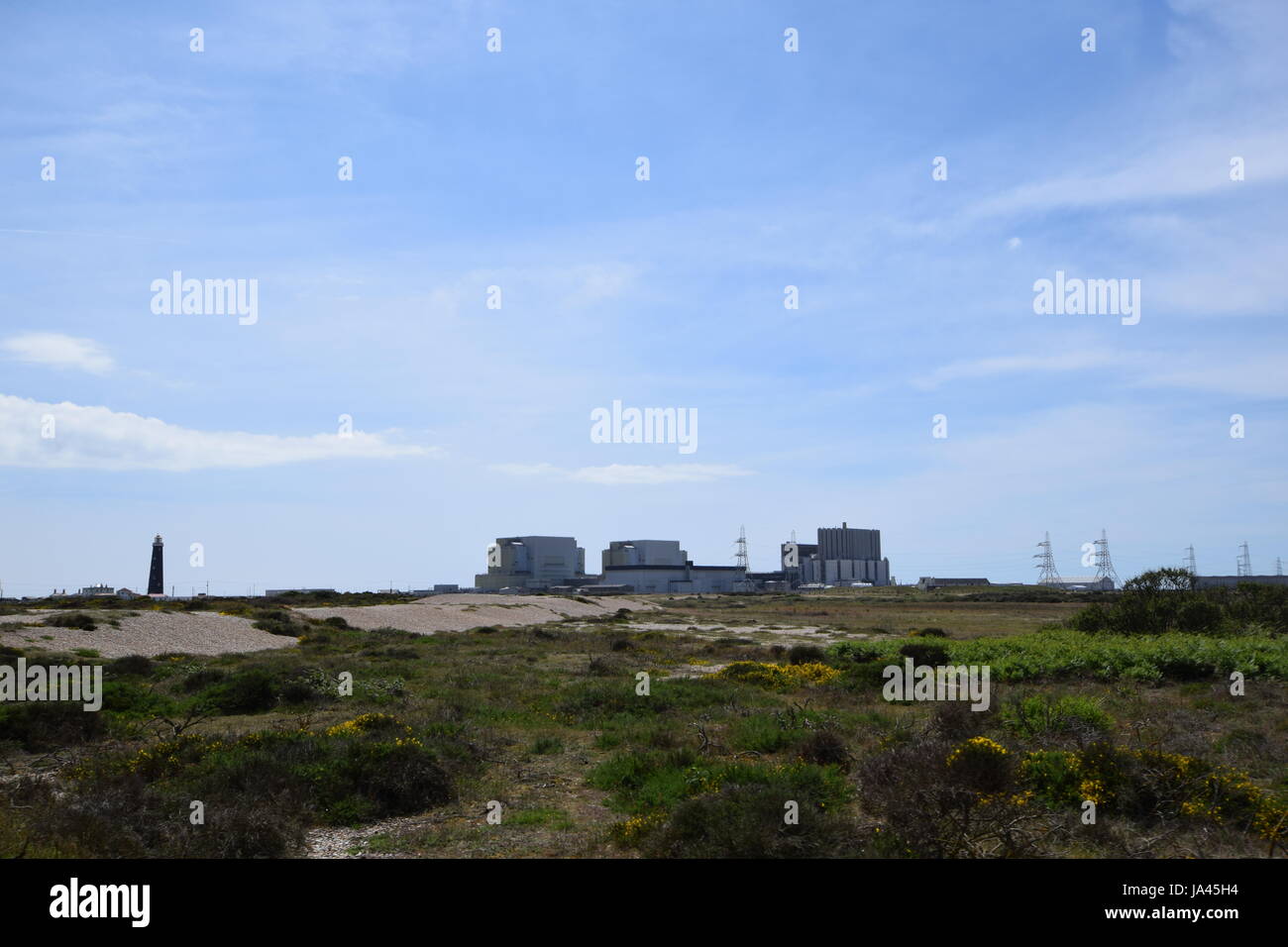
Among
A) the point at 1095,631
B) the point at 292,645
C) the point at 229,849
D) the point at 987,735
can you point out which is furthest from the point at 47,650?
the point at 1095,631

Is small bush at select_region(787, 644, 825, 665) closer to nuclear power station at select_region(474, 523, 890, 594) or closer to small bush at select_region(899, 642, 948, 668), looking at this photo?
small bush at select_region(899, 642, 948, 668)

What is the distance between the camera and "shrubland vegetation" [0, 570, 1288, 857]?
8734mm

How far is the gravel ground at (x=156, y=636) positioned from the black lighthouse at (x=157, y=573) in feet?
196

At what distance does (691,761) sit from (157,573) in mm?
102680

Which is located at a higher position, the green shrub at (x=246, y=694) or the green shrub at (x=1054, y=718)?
the green shrub at (x=1054, y=718)

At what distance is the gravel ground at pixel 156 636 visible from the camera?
32625 millimetres

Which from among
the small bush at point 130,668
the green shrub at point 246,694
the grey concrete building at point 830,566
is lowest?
the grey concrete building at point 830,566

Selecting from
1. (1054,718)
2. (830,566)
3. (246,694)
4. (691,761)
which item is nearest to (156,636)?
(246,694)

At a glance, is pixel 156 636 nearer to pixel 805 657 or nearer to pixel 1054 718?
pixel 805 657

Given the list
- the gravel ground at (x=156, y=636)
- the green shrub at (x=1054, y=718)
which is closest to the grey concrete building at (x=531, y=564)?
the gravel ground at (x=156, y=636)

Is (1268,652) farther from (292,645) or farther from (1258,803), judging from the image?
(292,645)

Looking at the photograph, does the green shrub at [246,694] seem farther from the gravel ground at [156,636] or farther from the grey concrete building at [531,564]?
the grey concrete building at [531,564]

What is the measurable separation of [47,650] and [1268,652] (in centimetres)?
3912

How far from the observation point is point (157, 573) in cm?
9706
